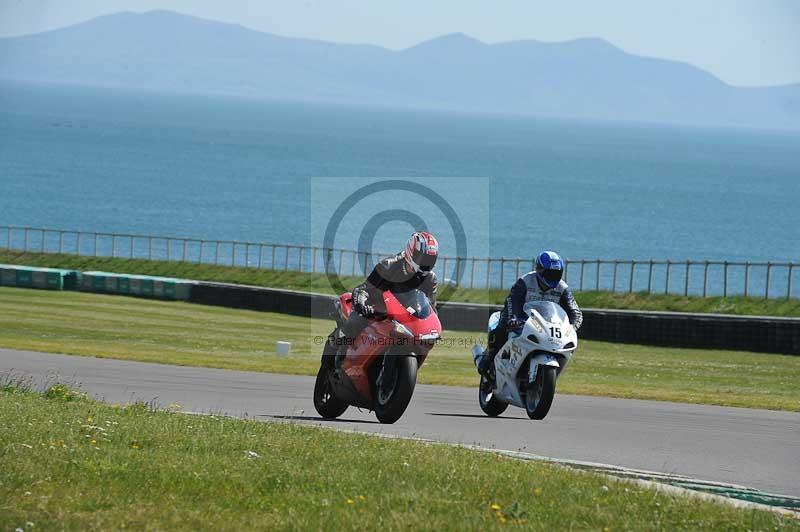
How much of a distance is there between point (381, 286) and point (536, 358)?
2198 millimetres

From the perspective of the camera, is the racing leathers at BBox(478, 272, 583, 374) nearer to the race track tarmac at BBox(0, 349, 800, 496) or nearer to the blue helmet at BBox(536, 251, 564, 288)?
the blue helmet at BBox(536, 251, 564, 288)

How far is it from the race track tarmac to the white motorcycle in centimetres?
34

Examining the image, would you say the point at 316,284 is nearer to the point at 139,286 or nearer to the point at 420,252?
the point at 139,286

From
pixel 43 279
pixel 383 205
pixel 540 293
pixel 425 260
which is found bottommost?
pixel 383 205

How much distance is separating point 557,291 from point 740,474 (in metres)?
4.26

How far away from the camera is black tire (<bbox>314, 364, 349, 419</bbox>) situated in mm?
15594

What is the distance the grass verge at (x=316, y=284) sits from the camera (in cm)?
3962

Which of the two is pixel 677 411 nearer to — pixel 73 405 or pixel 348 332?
pixel 348 332

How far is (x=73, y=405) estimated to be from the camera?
1435cm

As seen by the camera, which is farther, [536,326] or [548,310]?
[548,310]

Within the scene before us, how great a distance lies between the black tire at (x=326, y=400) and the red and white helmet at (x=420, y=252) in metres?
2.10

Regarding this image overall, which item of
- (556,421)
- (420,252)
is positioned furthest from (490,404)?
(420,252)

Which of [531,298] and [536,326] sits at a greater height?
[531,298]

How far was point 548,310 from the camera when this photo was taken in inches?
603
